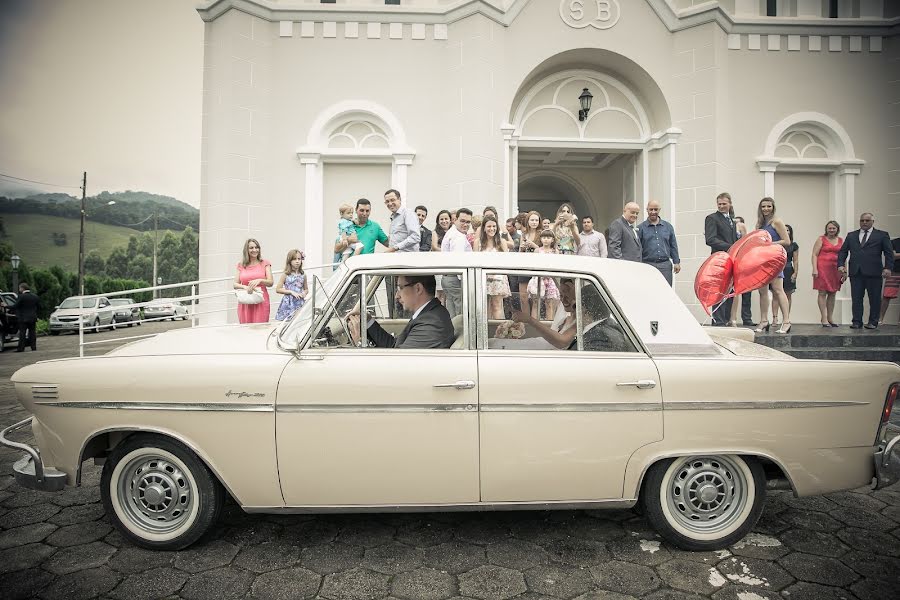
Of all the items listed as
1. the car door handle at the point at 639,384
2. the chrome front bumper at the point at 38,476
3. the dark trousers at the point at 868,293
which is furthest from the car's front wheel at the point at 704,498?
the dark trousers at the point at 868,293

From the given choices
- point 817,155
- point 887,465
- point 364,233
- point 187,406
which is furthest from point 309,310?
point 817,155

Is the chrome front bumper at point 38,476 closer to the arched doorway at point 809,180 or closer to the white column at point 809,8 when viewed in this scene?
the arched doorway at point 809,180

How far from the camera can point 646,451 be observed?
105 inches

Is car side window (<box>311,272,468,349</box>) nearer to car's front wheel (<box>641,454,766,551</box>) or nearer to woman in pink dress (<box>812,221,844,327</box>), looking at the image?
car's front wheel (<box>641,454,766,551</box>)

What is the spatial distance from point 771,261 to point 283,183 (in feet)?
26.7

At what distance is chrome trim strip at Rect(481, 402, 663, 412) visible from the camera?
2631 millimetres

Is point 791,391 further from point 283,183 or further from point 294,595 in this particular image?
point 283,183

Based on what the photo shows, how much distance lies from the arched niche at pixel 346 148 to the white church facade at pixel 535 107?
1.3 inches

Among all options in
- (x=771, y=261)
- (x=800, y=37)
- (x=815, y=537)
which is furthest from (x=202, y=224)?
(x=800, y=37)

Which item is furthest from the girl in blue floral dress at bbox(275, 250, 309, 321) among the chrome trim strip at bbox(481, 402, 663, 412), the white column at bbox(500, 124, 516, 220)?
the chrome trim strip at bbox(481, 402, 663, 412)

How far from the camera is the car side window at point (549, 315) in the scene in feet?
9.28

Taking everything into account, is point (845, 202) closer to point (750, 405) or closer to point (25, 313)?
point (750, 405)

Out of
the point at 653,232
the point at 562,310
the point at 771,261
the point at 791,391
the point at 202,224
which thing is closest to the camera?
the point at 791,391

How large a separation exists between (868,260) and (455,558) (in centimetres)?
916
